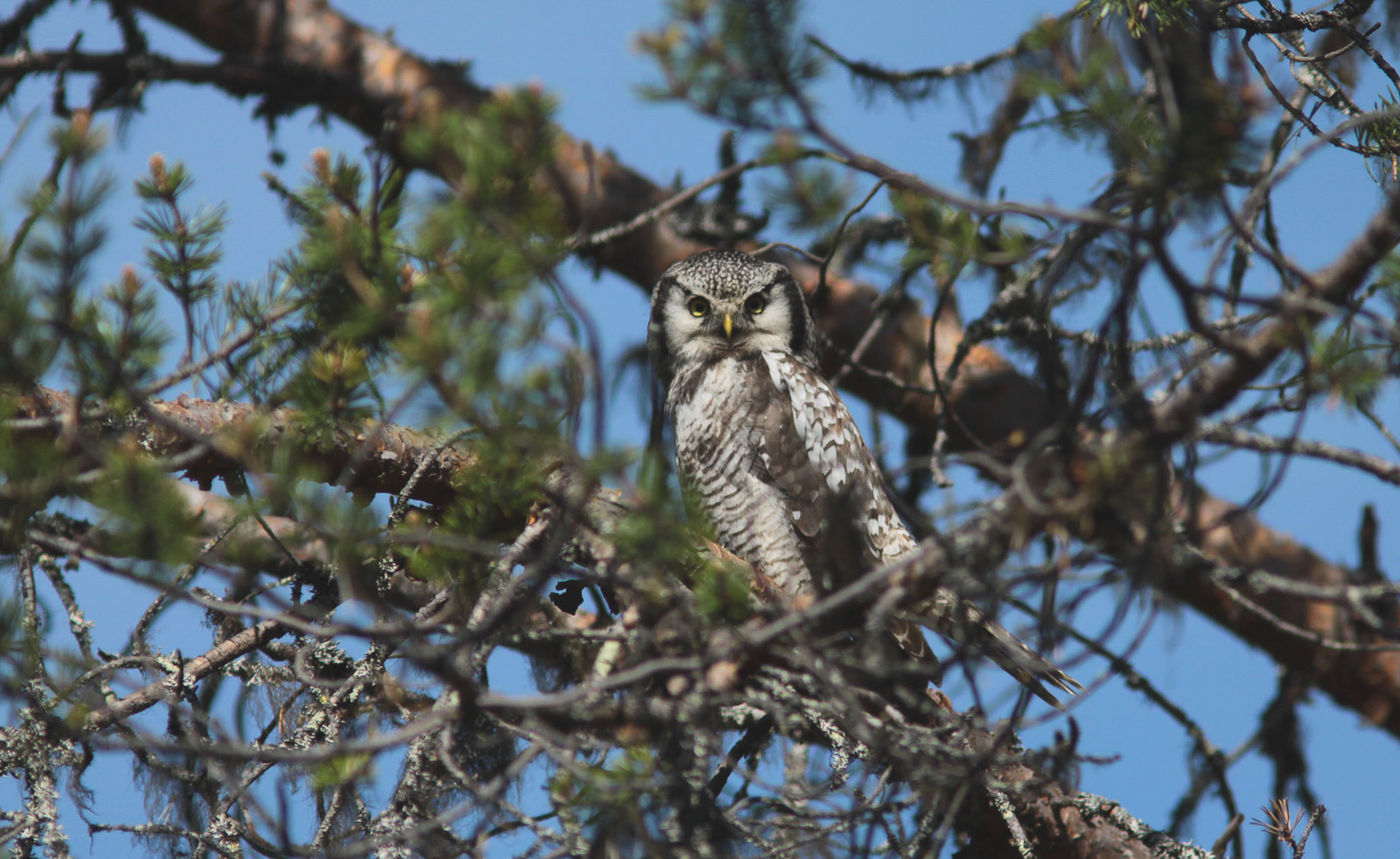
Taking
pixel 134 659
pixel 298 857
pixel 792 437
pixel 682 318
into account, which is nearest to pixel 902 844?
pixel 298 857

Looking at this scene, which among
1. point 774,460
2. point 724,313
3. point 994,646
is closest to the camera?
point 994,646

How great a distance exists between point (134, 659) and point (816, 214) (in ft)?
7.47

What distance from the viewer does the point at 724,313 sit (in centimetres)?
425

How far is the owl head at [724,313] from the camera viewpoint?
4285 mm

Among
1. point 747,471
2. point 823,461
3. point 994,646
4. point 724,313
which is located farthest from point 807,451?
point 994,646

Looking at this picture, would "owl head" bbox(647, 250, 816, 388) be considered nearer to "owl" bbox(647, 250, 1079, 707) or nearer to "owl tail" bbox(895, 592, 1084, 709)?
"owl" bbox(647, 250, 1079, 707)

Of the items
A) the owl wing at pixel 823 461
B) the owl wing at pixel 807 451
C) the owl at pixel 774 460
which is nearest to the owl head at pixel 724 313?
the owl at pixel 774 460

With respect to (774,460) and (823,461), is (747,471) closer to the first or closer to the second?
(774,460)

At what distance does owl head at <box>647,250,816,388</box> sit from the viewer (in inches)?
169

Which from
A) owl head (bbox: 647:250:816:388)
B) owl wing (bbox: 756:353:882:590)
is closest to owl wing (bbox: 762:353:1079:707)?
owl wing (bbox: 756:353:882:590)

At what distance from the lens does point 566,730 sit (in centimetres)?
176

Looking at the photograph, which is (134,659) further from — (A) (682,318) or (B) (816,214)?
(A) (682,318)

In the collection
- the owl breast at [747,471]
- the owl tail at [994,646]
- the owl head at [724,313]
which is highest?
the owl head at [724,313]

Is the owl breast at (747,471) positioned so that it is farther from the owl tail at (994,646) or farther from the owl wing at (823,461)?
the owl tail at (994,646)
